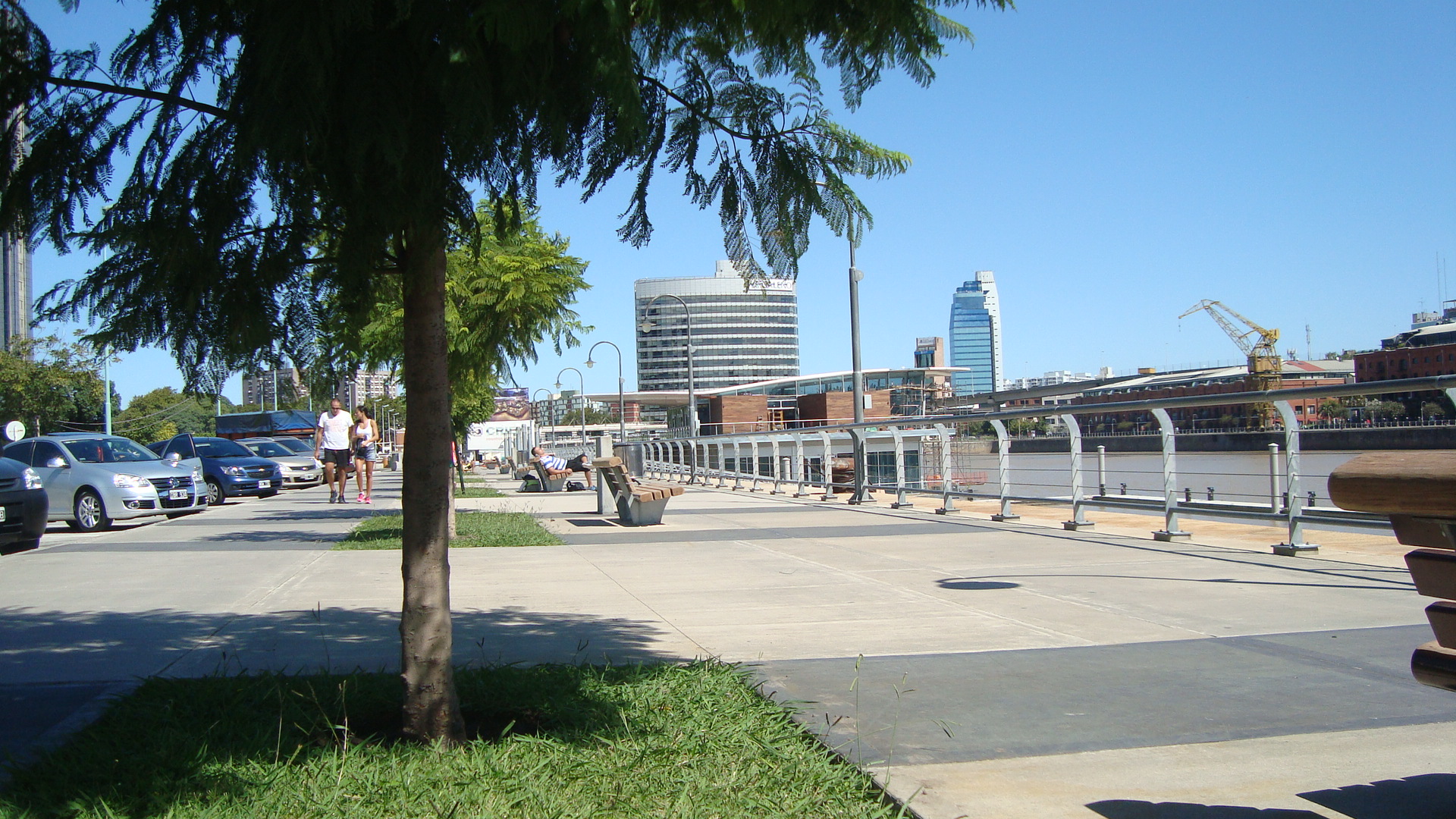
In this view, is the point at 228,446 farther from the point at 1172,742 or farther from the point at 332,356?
the point at 1172,742

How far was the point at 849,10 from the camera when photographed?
3523 millimetres

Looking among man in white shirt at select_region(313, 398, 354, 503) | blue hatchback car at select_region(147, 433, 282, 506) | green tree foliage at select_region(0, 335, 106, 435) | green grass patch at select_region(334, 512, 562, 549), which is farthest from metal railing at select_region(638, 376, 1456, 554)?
green tree foliage at select_region(0, 335, 106, 435)

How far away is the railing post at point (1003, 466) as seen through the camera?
12523 millimetres

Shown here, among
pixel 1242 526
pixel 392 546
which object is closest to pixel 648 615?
Result: pixel 392 546

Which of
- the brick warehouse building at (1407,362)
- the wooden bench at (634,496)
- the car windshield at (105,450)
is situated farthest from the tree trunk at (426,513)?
the car windshield at (105,450)

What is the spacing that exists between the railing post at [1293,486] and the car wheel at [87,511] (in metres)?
14.4

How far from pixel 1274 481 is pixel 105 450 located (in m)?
15.5

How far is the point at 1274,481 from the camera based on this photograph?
9117 mm

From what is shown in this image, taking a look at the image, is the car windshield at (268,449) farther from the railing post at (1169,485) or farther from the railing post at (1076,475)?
the railing post at (1169,485)

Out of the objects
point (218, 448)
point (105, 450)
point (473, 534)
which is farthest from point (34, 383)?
point (473, 534)

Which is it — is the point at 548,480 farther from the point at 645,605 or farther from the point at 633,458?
the point at 645,605

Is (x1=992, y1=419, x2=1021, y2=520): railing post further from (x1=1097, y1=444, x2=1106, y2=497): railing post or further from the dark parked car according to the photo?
the dark parked car

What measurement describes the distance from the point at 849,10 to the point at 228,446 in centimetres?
2327

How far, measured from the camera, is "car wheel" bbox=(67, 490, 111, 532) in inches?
564
